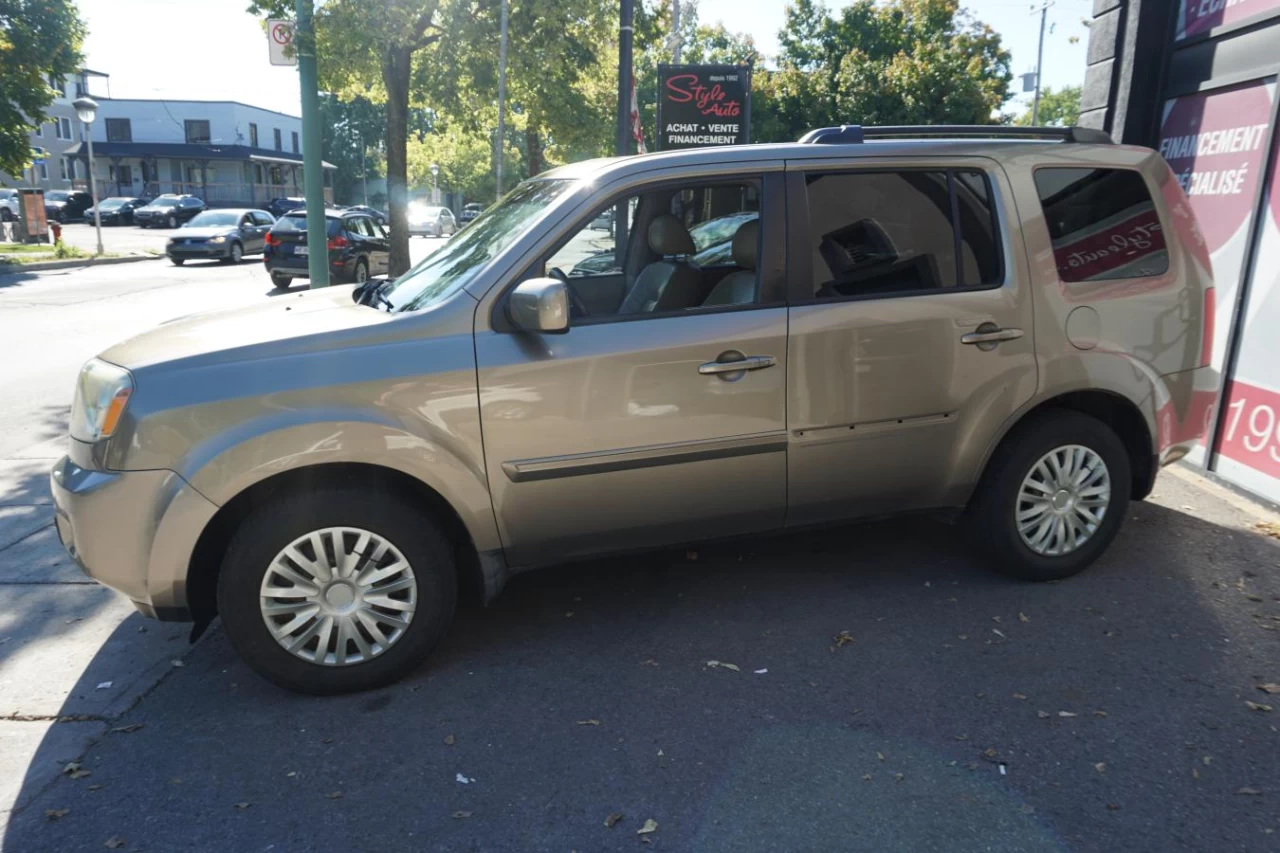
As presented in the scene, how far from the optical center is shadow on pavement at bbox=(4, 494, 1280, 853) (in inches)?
111

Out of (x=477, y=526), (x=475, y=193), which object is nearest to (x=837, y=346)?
(x=477, y=526)

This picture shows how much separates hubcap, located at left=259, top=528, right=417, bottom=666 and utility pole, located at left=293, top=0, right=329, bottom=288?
7722 mm

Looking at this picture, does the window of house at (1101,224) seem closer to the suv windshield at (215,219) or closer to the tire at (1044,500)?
the tire at (1044,500)

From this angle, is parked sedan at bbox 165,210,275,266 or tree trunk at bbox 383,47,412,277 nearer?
tree trunk at bbox 383,47,412,277

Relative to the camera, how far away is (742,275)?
407 cm

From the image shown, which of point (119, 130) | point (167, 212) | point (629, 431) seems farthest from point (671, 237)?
point (119, 130)

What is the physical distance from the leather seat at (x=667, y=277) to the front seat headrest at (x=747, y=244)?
0.20m

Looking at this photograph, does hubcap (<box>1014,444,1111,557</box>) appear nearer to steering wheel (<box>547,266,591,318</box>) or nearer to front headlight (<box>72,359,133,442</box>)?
steering wheel (<box>547,266,591,318</box>)

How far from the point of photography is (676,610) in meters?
4.30

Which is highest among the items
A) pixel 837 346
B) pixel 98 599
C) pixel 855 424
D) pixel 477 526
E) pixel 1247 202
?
Answer: pixel 1247 202

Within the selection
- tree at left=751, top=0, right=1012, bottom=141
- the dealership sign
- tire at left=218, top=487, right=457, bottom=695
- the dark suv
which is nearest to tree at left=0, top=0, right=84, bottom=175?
the dark suv

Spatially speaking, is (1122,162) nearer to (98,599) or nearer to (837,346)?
(837,346)

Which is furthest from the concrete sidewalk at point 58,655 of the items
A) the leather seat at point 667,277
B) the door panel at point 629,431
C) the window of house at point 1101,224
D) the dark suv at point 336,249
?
the dark suv at point 336,249

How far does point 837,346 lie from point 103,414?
2.75 m
